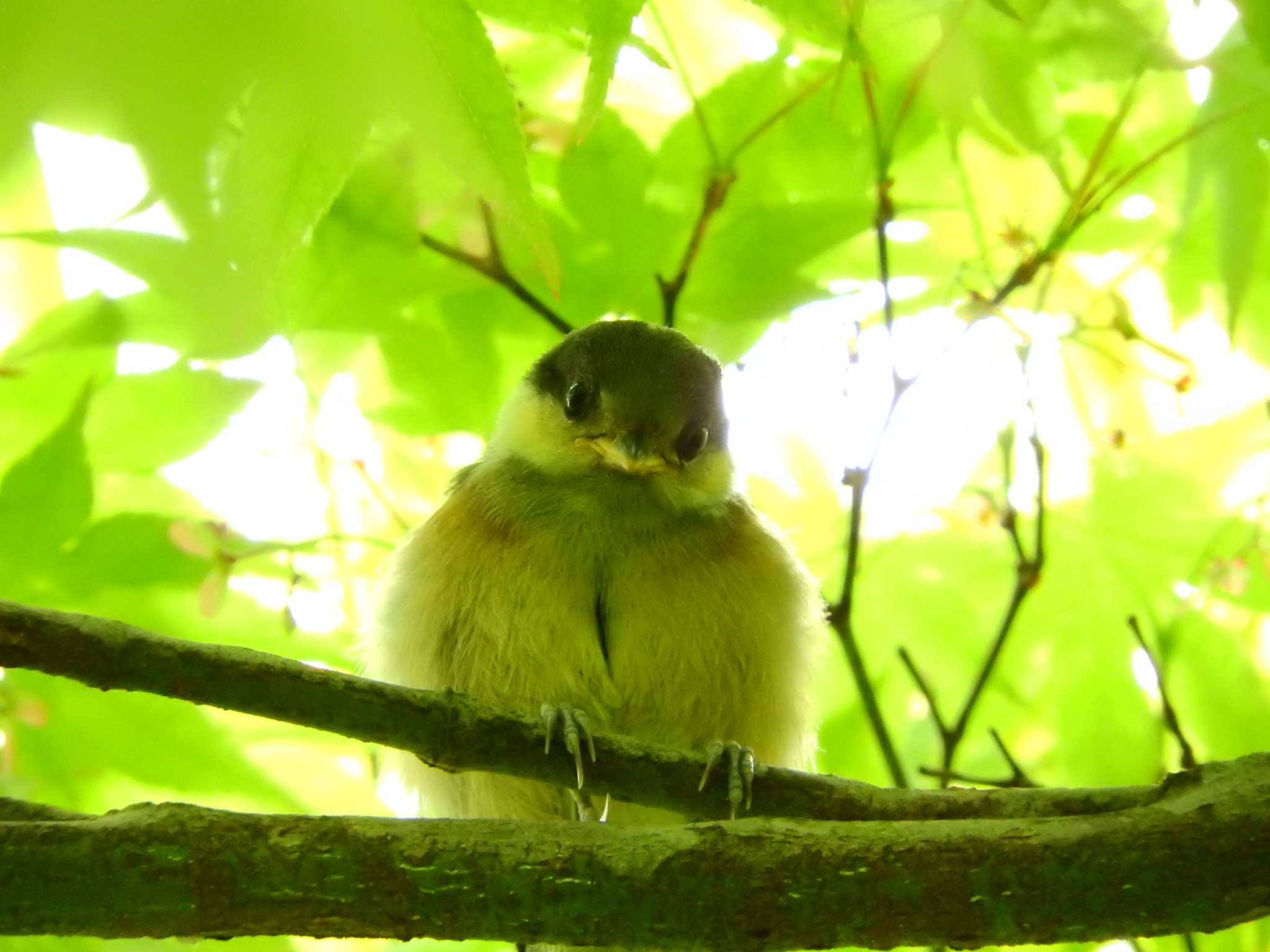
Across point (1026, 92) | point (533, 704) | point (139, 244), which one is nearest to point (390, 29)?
point (139, 244)

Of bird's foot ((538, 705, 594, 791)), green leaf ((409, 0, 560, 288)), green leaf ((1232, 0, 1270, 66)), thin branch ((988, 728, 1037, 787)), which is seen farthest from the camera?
thin branch ((988, 728, 1037, 787))

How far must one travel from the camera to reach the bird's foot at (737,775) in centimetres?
200

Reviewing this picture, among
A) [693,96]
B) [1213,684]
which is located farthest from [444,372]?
[1213,684]

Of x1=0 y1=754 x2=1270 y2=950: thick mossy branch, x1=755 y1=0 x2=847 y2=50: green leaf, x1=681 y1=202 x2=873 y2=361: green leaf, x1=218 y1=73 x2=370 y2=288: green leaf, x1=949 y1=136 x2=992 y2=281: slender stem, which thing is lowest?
x1=0 y1=754 x2=1270 y2=950: thick mossy branch

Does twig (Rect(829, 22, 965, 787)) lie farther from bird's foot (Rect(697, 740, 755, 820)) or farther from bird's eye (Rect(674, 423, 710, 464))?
bird's eye (Rect(674, 423, 710, 464))

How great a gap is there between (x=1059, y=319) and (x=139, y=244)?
186 centimetres

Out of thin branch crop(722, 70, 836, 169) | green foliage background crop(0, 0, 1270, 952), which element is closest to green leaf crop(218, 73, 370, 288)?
green foliage background crop(0, 0, 1270, 952)

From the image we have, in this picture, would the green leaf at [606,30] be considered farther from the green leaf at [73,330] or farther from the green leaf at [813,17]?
the green leaf at [73,330]

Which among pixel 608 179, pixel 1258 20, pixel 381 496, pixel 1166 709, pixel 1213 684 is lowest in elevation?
pixel 1166 709

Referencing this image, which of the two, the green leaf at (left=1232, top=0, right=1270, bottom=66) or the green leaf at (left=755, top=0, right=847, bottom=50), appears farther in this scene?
the green leaf at (left=1232, top=0, right=1270, bottom=66)

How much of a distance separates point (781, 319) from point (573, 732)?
978mm

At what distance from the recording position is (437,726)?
5.90 feet

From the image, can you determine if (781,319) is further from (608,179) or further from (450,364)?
(450,364)

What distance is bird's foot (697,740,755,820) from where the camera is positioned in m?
2.00
